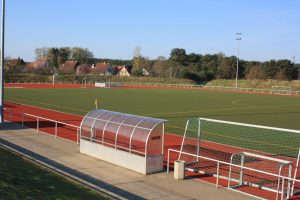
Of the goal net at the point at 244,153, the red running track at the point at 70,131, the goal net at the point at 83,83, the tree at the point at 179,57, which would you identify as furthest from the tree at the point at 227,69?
the goal net at the point at 244,153

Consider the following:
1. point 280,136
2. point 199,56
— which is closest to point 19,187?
point 280,136

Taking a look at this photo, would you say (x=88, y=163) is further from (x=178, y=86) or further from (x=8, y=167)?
(x=178, y=86)

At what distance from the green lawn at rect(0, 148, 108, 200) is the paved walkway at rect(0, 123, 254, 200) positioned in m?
0.68

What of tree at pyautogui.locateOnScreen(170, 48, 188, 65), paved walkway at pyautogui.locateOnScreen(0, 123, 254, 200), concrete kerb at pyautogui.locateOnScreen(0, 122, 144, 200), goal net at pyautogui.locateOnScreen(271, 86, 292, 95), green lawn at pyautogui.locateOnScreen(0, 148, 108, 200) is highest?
tree at pyautogui.locateOnScreen(170, 48, 188, 65)

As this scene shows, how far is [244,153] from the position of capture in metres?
12.6

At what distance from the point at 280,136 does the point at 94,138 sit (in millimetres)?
10923

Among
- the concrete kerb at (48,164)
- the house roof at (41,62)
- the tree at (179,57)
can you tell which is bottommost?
the concrete kerb at (48,164)

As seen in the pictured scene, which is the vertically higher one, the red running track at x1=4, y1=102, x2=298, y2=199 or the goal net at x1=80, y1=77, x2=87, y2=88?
the goal net at x1=80, y1=77, x2=87, y2=88

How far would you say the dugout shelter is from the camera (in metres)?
13.3

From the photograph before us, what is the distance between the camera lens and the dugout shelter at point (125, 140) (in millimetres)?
13266

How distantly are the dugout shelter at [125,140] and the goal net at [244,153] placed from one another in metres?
1.04

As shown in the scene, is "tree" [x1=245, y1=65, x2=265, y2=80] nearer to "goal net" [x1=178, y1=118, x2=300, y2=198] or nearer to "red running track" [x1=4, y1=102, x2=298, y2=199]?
"red running track" [x1=4, y1=102, x2=298, y2=199]

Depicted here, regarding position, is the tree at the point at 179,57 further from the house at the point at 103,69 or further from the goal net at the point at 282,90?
the goal net at the point at 282,90

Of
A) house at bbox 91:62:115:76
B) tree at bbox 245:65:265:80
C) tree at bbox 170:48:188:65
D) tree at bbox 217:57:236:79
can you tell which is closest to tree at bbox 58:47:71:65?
house at bbox 91:62:115:76
